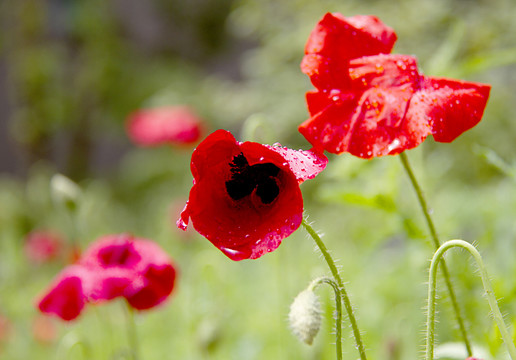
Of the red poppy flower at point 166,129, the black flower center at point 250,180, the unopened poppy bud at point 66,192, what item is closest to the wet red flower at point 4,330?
the red poppy flower at point 166,129

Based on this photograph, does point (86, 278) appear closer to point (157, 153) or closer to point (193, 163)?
point (193, 163)

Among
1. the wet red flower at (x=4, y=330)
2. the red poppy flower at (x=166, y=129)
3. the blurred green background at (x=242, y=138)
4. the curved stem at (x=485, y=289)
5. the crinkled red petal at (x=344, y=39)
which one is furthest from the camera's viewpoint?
the red poppy flower at (x=166, y=129)

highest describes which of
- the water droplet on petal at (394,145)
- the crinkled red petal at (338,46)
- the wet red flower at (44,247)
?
the wet red flower at (44,247)

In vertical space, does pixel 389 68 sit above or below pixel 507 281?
above

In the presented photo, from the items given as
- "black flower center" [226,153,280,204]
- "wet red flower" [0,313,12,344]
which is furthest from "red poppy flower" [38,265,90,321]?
"wet red flower" [0,313,12,344]

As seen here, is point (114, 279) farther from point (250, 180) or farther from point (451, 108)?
point (451, 108)

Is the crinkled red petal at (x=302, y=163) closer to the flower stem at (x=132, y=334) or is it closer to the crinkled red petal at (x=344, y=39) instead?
the crinkled red petal at (x=344, y=39)

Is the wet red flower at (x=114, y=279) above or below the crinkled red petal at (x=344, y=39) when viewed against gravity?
below

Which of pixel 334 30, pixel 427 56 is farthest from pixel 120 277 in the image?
pixel 427 56
